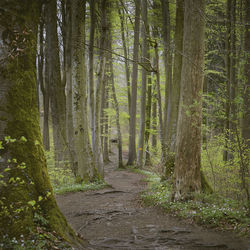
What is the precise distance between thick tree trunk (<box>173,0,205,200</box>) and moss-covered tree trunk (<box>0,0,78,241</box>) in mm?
3788

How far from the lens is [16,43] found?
3.25m

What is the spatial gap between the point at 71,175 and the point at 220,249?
9.75m

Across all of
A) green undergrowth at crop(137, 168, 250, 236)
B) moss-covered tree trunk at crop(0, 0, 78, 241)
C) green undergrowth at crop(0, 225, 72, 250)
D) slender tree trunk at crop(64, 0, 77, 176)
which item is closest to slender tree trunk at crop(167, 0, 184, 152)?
green undergrowth at crop(137, 168, 250, 236)

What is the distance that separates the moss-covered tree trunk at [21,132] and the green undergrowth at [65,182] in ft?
19.2

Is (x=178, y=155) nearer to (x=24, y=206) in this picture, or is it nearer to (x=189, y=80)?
(x=189, y=80)

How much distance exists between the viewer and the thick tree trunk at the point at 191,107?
6.29 m

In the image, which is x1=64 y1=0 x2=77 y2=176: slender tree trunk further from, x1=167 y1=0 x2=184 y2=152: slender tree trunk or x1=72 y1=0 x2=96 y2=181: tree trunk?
x1=167 y1=0 x2=184 y2=152: slender tree trunk

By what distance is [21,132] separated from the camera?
3227mm

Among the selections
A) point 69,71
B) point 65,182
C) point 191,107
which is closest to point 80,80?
point 69,71

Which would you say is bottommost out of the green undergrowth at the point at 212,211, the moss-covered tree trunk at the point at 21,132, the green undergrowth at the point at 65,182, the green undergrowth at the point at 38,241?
the green undergrowth at the point at 65,182

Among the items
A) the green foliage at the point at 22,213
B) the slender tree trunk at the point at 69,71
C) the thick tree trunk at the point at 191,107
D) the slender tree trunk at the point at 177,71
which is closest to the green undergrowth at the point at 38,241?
the green foliage at the point at 22,213

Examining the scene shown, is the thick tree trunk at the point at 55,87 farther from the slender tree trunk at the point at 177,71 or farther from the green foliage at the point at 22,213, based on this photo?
the green foliage at the point at 22,213

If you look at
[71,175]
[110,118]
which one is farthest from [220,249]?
[110,118]

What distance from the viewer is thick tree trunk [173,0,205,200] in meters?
6.29
